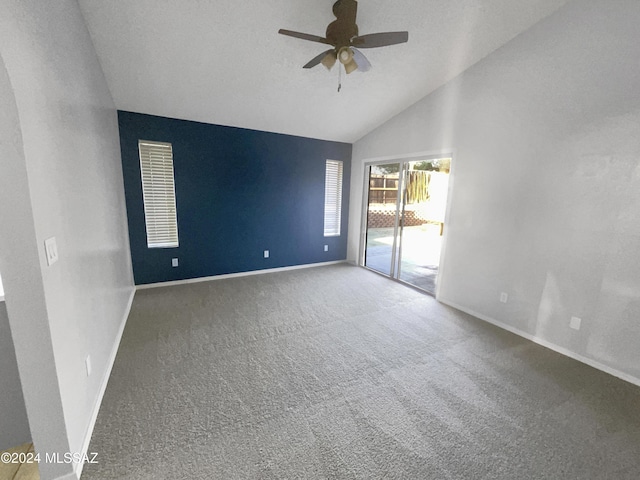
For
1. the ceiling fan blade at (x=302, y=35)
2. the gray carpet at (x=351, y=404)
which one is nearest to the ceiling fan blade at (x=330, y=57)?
the ceiling fan blade at (x=302, y=35)

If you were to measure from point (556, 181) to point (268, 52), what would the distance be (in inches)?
122

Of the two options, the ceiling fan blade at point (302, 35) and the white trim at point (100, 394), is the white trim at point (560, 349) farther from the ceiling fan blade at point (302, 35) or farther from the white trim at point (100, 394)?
the white trim at point (100, 394)

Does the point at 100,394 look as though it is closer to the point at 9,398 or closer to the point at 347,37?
the point at 9,398

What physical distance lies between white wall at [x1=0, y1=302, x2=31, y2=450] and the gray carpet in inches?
15.0

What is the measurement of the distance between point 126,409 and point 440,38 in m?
4.23

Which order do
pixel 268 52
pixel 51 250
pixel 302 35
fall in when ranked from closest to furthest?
1. pixel 51 250
2. pixel 302 35
3. pixel 268 52

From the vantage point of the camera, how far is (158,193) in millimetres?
3934

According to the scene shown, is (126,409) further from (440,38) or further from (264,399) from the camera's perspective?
(440,38)

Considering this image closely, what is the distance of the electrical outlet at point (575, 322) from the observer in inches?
97.8

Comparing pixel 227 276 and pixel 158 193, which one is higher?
pixel 158 193

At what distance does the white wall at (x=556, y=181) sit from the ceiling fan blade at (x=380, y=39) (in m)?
1.59

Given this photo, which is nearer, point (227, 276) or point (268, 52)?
point (268, 52)

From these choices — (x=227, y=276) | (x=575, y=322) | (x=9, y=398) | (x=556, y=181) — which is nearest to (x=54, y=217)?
(x=9, y=398)

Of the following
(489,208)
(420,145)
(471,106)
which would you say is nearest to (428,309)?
(489,208)
